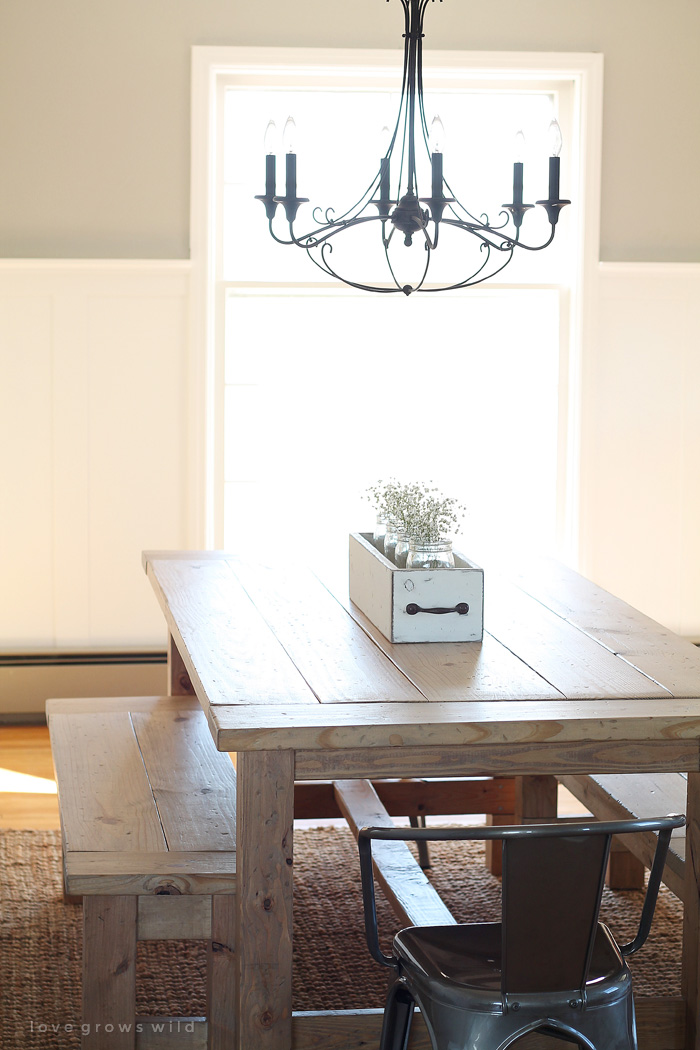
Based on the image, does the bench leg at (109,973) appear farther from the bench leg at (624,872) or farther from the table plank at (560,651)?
the bench leg at (624,872)

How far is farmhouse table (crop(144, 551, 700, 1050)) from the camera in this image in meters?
1.75

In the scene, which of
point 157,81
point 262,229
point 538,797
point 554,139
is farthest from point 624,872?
point 157,81

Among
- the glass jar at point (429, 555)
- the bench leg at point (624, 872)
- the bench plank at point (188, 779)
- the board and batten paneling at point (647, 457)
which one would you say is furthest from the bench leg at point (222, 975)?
the board and batten paneling at point (647, 457)

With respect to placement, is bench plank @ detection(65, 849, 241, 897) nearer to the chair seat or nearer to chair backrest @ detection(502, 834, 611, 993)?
the chair seat

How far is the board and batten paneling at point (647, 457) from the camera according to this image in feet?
14.7

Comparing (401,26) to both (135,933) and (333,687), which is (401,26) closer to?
(333,687)

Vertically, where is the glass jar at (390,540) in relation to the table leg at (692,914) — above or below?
above

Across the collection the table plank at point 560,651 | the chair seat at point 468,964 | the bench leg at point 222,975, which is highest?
the table plank at point 560,651

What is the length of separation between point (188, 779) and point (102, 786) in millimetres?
174

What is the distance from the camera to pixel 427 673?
2.00 metres

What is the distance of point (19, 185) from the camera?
4207 mm

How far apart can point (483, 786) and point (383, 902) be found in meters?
0.40

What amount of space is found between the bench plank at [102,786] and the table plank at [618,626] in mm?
931

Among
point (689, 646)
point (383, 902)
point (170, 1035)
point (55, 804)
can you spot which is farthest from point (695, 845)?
point (55, 804)
